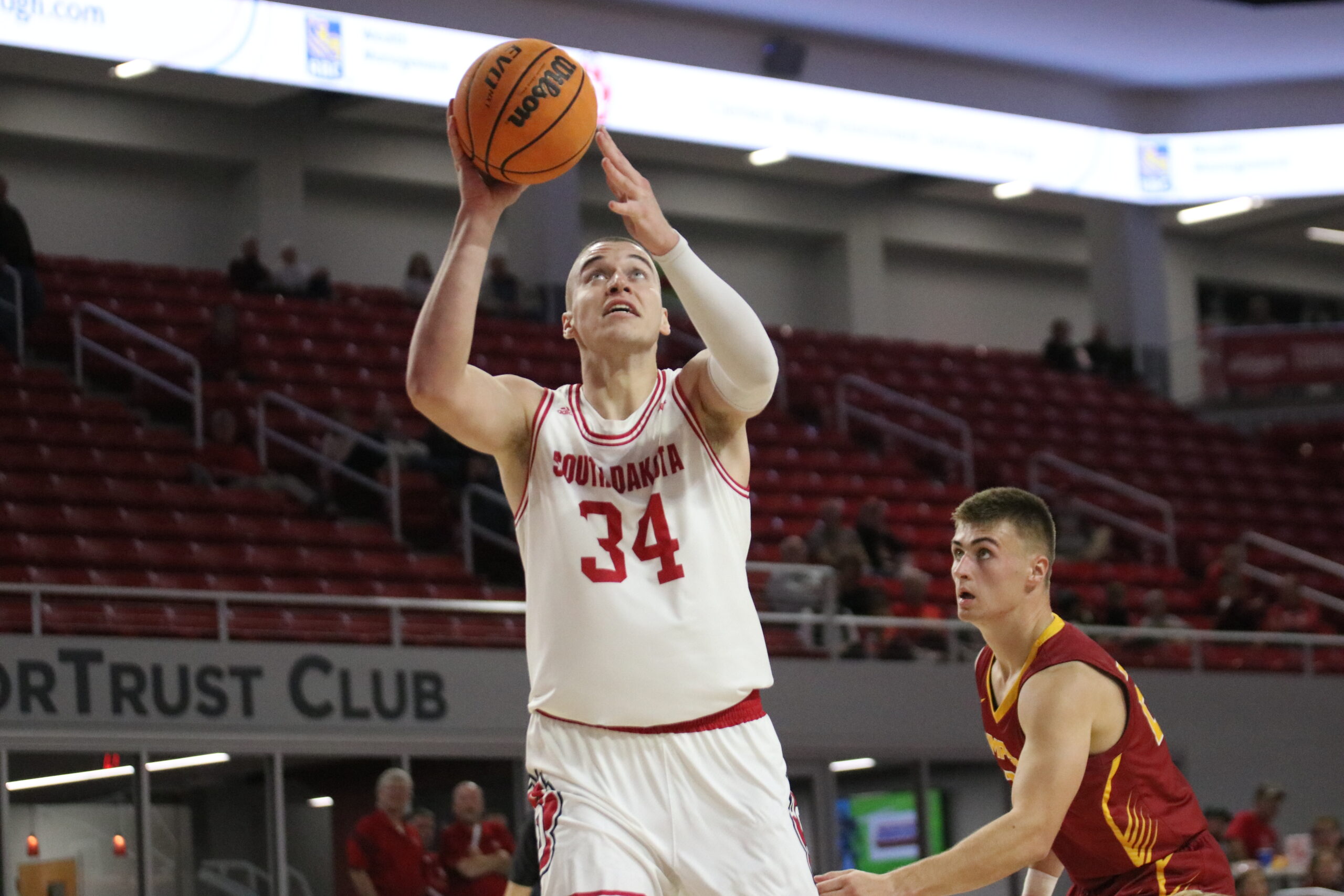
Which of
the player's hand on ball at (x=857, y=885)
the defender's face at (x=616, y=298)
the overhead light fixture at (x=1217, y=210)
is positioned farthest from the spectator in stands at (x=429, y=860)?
the overhead light fixture at (x=1217, y=210)

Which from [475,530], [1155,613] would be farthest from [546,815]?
[1155,613]

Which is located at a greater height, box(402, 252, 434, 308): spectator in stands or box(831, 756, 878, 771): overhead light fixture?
box(402, 252, 434, 308): spectator in stands

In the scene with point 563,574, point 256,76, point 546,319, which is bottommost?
point 563,574

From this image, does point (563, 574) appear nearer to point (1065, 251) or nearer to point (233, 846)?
point (233, 846)

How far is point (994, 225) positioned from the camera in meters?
23.0

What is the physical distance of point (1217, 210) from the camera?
872 inches

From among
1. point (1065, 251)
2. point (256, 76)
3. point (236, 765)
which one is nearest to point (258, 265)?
point (256, 76)

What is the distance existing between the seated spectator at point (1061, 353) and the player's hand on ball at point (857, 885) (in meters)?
17.5

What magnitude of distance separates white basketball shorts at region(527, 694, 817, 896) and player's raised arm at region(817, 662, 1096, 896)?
0.18m

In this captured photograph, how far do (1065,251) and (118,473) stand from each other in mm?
14978

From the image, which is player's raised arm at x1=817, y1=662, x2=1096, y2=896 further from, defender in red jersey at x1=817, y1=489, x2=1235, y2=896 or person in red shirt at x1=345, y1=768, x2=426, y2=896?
person in red shirt at x1=345, y1=768, x2=426, y2=896

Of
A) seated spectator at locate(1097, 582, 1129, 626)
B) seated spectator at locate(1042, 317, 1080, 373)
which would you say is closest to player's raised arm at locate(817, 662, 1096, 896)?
seated spectator at locate(1097, 582, 1129, 626)

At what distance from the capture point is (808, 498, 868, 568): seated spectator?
12.5 meters

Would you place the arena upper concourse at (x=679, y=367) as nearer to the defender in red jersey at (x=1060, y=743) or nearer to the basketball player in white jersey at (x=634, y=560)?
the basketball player in white jersey at (x=634, y=560)
